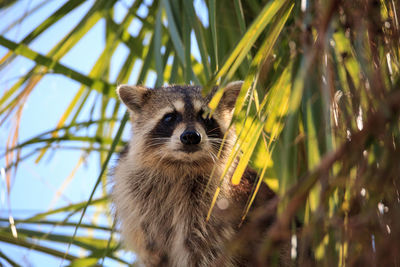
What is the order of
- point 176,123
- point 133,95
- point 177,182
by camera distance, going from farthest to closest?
point 133,95 → point 176,123 → point 177,182

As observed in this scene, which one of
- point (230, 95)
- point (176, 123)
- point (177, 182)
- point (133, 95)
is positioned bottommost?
point (177, 182)

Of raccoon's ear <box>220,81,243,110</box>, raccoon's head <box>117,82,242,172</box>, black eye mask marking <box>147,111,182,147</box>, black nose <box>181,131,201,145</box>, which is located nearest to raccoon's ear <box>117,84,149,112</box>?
raccoon's head <box>117,82,242,172</box>

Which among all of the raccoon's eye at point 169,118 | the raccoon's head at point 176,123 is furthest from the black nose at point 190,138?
the raccoon's eye at point 169,118

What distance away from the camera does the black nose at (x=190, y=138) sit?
383 centimetres

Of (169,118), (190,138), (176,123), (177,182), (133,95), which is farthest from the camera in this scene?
(133,95)

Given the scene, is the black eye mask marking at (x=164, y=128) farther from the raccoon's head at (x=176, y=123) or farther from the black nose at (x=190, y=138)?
the black nose at (x=190, y=138)

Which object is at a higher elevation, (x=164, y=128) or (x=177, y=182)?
(x=164, y=128)

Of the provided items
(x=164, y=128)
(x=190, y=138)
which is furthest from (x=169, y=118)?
(x=190, y=138)

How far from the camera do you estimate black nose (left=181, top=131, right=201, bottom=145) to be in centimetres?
383

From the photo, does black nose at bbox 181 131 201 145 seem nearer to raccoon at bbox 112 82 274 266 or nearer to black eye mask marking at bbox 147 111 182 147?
raccoon at bbox 112 82 274 266

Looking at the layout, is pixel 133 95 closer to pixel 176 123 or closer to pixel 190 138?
pixel 176 123

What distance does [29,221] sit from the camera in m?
3.98

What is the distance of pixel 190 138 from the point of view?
384 centimetres

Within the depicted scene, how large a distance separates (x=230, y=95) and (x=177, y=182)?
86 cm
